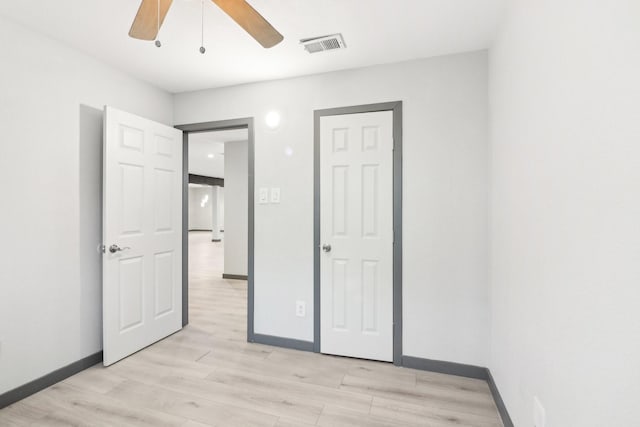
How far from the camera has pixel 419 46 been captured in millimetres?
2268

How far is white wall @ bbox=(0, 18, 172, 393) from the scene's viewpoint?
1968 millimetres

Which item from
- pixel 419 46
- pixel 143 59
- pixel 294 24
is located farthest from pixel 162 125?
pixel 419 46

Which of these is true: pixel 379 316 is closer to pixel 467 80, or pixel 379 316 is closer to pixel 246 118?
pixel 467 80

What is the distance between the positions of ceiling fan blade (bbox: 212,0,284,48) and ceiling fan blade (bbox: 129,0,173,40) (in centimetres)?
28

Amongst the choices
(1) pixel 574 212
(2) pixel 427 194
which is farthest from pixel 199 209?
(1) pixel 574 212

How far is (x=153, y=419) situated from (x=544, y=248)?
7.51 ft

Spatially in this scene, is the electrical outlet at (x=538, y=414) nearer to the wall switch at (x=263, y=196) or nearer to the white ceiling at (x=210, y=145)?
the wall switch at (x=263, y=196)

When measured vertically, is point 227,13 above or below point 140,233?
above

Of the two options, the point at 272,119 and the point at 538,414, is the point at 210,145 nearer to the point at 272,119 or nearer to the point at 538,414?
the point at 272,119

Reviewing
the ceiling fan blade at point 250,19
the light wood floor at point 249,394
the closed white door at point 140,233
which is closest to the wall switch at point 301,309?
the light wood floor at point 249,394

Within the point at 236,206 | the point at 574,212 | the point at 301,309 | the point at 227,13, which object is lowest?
the point at 301,309

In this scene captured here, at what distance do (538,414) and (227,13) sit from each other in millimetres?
2315

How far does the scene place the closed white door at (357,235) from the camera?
2527 mm

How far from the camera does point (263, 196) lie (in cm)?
289
